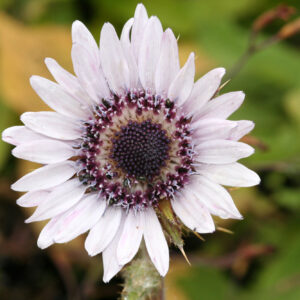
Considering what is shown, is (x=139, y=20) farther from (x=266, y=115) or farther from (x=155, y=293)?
(x=266, y=115)

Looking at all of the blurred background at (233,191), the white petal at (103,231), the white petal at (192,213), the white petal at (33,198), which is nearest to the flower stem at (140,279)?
the white petal at (103,231)

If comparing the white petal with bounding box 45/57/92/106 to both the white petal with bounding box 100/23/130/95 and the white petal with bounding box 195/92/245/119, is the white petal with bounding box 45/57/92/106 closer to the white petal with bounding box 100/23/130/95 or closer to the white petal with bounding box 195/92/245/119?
the white petal with bounding box 100/23/130/95

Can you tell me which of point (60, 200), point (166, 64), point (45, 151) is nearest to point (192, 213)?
point (60, 200)

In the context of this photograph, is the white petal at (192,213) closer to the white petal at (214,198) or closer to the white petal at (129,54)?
the white petal at (214,198)

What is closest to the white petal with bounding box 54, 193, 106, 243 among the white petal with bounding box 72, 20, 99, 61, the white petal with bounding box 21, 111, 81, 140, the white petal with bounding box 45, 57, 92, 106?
the white petal with bounding box 21, 111, 81, 140

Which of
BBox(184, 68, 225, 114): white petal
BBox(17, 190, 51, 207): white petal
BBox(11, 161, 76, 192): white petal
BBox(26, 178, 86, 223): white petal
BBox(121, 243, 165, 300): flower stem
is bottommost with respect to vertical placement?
BBox(121, 243, 165, 300): flower stem

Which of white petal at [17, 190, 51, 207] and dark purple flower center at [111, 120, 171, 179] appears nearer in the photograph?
white petal at [17, 190, 51, 207]

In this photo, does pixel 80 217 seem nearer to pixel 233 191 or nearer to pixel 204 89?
pixel 204 89
